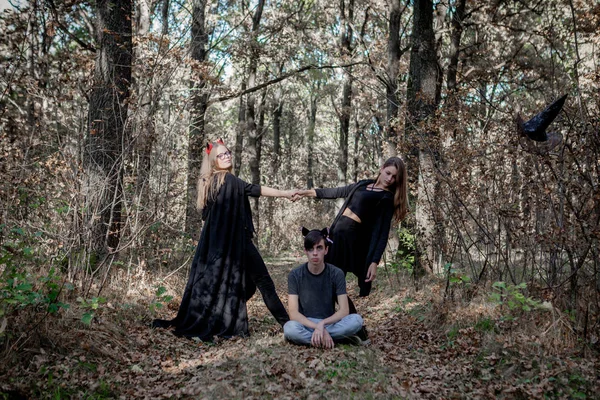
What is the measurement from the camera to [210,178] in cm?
641

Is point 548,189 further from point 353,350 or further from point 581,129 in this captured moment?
point 353,350

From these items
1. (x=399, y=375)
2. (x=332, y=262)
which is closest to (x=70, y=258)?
(x=332, y=262)

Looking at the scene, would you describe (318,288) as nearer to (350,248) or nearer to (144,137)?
(350,248)

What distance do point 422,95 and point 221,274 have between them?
4.47 metres

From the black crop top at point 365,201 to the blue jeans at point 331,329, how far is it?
1.19 m

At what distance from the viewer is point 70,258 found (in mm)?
6383

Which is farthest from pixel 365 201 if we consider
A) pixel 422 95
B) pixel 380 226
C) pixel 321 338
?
pixel 422 95

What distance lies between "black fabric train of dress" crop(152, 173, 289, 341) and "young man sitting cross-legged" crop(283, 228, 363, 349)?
87 cm

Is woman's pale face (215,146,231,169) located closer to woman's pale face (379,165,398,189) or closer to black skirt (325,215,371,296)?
black skirt (325,215,371,296)

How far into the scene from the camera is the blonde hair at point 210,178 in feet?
20.9

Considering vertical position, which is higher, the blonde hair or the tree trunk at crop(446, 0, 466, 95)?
the tree trunk at crop(446, 0, 466, 95)

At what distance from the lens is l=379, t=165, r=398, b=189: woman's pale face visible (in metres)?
5.79

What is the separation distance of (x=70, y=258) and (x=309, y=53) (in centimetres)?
1272

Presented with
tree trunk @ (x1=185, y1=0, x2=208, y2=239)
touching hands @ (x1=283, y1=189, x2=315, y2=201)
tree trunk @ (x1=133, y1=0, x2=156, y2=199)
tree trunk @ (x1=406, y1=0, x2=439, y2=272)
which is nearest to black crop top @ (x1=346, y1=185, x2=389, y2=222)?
touching hands @ (x1=283, y1=189, x2=315, y2=201)
